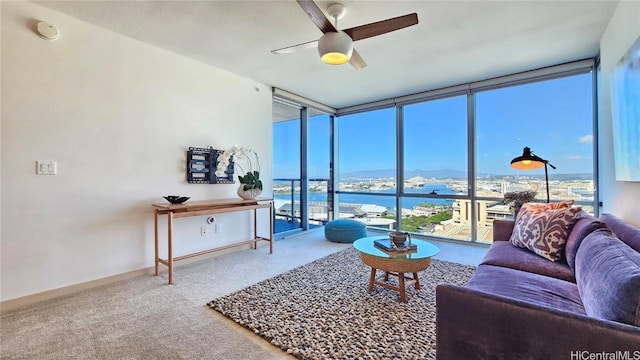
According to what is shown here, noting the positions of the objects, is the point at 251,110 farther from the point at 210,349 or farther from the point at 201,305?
the point at 210,349

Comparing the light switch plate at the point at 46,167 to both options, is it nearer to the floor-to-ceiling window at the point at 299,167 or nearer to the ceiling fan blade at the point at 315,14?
the ceiling fan blade at the point at 315,14

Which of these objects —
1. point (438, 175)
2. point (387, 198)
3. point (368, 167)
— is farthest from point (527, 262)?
point (368, 167)

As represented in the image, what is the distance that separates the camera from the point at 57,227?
8.13 ft

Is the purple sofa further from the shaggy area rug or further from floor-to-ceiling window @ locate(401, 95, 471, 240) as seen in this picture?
floor-to-ceiling window @ locate(401, 95, 471, 240)

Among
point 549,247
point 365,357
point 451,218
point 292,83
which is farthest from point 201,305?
point 451,218

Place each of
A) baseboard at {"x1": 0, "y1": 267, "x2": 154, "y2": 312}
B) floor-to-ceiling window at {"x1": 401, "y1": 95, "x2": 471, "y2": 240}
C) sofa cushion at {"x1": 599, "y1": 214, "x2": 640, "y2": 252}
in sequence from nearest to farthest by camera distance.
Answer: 1. sofa cushion at {"x1": 599, "y1": 214, "x2": 640, "y2": 252}
2. baseboard at {"x1": 0, "y1": 267, "x2": 154, "y2": 312}
3. floor-to-ceiling window at {"x1": 401, "y1": 95, "x2": 471, "y2": 240}

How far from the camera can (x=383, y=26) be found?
213 cm

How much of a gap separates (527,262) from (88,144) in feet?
12.6

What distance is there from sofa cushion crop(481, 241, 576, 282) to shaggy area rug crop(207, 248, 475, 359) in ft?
2.02

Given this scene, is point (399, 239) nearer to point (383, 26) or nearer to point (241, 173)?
point (383, 26)

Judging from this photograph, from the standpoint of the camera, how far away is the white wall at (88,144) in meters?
2.28

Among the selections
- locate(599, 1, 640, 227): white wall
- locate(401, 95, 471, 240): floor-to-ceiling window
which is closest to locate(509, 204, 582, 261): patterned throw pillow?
locate(599, 1, 640, 227): white wall

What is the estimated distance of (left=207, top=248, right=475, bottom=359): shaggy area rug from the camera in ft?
5.63

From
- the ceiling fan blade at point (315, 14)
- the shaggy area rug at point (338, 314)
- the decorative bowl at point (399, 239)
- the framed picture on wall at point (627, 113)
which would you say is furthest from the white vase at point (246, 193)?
the framed picture on wall at point (627, 113)
